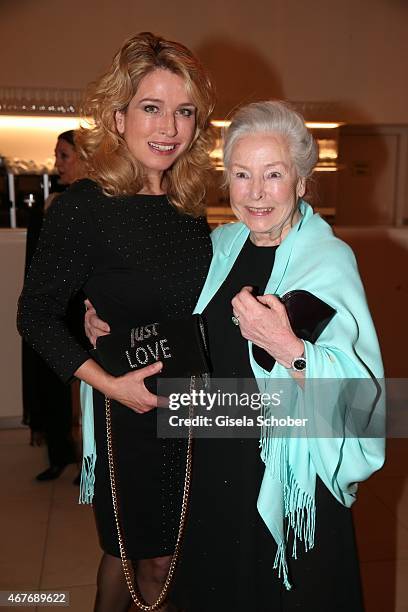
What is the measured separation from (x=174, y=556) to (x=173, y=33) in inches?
230

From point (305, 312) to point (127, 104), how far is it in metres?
0.72

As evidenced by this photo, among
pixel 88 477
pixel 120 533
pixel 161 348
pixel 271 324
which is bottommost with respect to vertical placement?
pixel 120 533

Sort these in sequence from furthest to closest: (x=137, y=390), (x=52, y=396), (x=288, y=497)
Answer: (x=52, y=396) → (x=137, y=390) → (x=288, y=497)

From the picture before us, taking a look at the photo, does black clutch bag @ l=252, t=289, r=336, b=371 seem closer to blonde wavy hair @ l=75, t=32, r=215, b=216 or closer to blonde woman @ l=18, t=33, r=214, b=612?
blonde woman @ l=18, t=33, r=214, b=612

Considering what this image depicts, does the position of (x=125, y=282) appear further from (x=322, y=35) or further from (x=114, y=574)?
(x=322, y=35)

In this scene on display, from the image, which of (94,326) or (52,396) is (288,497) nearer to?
(94,326)

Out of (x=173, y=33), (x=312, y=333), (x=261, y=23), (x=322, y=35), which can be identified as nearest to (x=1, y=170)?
(x=173, y=33)

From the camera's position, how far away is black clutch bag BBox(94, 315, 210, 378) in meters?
1.50

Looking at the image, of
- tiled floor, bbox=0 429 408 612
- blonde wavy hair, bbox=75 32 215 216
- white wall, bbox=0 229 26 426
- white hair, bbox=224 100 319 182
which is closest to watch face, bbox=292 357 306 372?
white hair, bbox=224 100 319 182

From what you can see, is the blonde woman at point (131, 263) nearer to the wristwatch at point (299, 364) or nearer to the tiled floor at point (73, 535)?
the wristwatch at point (299, 364)

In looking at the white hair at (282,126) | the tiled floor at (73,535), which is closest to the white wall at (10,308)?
the tiled floor at (73,535)

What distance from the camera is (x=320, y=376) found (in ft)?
4.45

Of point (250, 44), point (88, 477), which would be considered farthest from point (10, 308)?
point (250, 44)

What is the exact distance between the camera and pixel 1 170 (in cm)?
625
